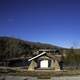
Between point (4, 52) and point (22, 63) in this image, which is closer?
point (22, 63)

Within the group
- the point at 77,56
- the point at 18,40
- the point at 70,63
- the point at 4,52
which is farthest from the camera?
the point at 18,40

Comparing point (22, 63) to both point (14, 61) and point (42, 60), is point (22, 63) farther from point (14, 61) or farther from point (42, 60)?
point (42, 60)

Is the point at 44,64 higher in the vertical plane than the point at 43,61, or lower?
lower

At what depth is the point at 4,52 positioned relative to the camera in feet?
224

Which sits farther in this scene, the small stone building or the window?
the window

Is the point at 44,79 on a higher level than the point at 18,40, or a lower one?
lower

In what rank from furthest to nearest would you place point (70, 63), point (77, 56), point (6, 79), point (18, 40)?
point (18, 40) < point (77, 56) < point (70, 63) < point (6, 79)

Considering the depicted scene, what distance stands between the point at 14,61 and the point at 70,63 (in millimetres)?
14546

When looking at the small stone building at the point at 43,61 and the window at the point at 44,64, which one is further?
the window at the point at 44,64

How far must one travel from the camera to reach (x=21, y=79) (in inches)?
806

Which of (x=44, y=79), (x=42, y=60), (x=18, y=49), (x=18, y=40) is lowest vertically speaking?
(x=44, y=79)

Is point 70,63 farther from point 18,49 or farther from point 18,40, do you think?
point 18,40

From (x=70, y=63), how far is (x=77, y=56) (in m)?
4.64

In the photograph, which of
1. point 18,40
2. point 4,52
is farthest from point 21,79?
point 18,40
